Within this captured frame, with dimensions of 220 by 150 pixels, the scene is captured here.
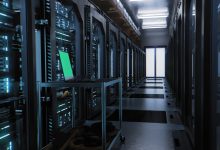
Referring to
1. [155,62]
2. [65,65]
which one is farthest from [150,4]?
[65,65]

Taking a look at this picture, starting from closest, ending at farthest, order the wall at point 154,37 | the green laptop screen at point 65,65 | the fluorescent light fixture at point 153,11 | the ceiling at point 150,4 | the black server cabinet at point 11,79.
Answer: the black server cabinet at point 11,79 → the green laptop screen at point 65,65 → the ceiling at point 150,4 → the fluorescent light fixture at point 153,11 → the wall at point 154,37

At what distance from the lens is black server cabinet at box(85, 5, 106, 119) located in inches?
133

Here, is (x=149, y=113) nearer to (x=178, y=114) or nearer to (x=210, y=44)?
(x=178, y=114)

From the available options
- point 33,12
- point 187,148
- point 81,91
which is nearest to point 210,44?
point 187,148

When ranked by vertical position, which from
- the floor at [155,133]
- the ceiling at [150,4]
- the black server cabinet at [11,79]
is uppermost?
the ceiling at [150,4]

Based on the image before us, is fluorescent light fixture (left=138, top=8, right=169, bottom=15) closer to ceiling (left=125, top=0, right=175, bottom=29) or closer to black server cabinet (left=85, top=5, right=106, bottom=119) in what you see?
ceiling (left=125, top=0, right=175, bottom=29)

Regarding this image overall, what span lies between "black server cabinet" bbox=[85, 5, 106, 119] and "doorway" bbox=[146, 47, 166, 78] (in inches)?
515

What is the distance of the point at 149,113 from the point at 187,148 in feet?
6.24

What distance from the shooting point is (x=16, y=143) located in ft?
6.28

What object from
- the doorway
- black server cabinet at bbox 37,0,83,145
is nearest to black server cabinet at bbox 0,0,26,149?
black server cabinet at bbox 37,0,83,145

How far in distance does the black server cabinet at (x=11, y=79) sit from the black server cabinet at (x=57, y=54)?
12.4 inches

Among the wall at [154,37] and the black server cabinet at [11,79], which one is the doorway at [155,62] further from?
the black server cabinet at [11,79]

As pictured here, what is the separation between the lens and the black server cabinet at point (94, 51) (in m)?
3.37

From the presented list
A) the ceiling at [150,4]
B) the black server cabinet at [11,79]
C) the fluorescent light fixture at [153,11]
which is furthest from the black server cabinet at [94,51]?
the fluorescent light fixture at [153,11]
